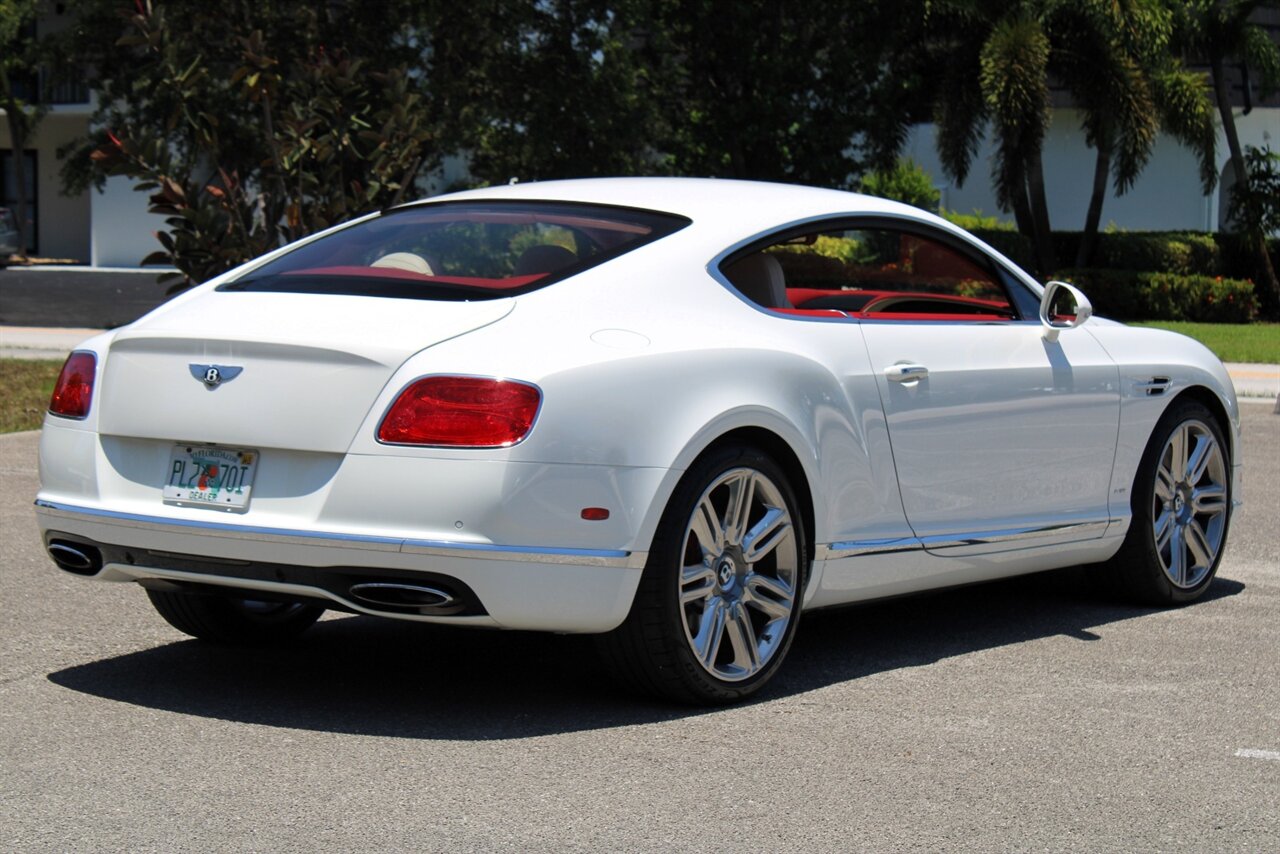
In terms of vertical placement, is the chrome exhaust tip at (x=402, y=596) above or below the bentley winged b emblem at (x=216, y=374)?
below

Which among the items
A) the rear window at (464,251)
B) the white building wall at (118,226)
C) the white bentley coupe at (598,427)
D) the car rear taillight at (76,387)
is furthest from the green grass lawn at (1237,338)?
the white building wall at (118,226)

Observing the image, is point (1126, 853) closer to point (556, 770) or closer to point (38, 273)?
point (556, 770)

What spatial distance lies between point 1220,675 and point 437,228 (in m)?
2.85

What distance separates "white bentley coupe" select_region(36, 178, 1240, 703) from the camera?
16.3 ft

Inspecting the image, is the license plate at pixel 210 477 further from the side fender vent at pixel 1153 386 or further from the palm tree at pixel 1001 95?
the palm tree at pixel 1001 95

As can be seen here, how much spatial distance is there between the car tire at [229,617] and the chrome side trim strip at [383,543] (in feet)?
3.13

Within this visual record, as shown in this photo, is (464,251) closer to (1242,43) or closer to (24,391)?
(24,391)

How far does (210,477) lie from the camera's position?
5.16 m

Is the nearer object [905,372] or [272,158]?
[905,372]

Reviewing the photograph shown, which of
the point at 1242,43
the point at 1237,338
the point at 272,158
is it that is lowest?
the point at 1237,338

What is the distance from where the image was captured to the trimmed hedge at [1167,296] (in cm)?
2941

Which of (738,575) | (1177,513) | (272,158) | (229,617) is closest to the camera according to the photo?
(738,575)

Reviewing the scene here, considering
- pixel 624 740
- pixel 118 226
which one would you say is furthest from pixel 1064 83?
pixel 624 740

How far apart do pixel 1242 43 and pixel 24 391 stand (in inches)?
895
